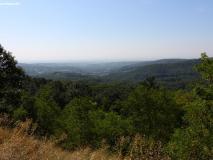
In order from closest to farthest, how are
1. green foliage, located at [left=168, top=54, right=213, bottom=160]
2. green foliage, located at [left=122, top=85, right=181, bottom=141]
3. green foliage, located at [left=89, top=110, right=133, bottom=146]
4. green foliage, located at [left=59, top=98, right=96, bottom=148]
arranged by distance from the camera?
1. green foliage, located at [left=168, top=54, right=213, bottom=160]
2. green foliage, located at [left=122, top=85, right=181, bottom=141]
3. green foliage, located at [left=59, top=98, right=96, bottom=148]
4. green foliage, located at [left=89, top=110, right=133, bottom=146]

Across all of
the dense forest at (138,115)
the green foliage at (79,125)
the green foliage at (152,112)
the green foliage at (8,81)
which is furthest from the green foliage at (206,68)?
the green foliage at (79,125)

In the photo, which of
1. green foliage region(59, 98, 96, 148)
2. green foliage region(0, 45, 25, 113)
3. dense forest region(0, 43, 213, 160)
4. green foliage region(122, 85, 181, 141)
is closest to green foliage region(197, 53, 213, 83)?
dense forest region(0, 43, 213, 160)

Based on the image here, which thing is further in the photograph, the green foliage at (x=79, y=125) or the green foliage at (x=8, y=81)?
the green foliage at (x=79, y=125)

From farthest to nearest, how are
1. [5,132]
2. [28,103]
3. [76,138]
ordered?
[28,103]
[76,138]
[5,132]

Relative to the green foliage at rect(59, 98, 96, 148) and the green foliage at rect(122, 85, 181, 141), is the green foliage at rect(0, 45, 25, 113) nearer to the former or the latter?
the green foliage at rect(59, 98, 96, 148)

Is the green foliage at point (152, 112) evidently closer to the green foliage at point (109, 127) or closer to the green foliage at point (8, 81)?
the green foliage at point (109, 127)

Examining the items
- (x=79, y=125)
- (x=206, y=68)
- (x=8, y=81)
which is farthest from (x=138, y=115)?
(x=206, y=68)

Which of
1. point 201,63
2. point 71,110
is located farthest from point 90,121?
point 201,63

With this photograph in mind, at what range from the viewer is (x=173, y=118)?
33906 mm

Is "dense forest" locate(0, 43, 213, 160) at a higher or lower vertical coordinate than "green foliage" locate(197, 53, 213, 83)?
lower

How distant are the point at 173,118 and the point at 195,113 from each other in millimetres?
21124

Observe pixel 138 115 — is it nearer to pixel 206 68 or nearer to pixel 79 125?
pixel 79 125

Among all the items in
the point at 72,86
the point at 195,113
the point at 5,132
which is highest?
the point at 5,132

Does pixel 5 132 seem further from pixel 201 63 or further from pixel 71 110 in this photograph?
pixel 71 110
